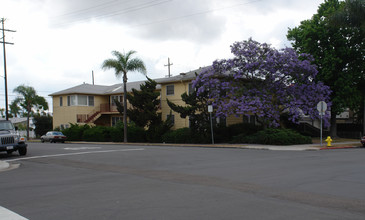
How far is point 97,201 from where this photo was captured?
7.48 m

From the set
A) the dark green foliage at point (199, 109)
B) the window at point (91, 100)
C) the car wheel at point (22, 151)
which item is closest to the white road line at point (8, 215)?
the car wheel at point (22, 151)

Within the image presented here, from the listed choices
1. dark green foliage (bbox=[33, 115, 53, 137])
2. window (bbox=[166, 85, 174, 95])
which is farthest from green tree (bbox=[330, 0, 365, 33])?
dark green foliage (bbox=[33, 115, 53, 137])

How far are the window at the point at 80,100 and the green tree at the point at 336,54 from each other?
1128 inches

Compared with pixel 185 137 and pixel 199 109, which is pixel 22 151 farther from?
pixel 199 109

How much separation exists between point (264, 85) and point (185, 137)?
846 cm

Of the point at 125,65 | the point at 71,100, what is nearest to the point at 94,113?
the point at 71,100

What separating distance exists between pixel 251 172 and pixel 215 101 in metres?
17.6

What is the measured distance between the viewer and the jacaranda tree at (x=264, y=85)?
27.2 metres

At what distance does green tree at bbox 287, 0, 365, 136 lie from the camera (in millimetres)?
31672

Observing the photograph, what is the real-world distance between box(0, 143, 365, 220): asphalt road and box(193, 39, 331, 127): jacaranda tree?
14.4 metres

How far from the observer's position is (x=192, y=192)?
27.4 ft

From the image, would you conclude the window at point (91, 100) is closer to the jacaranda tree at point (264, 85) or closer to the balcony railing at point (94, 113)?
the balcony railing at point (94, 113)

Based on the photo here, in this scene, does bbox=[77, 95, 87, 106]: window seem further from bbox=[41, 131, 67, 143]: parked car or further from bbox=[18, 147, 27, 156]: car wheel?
bbox=[18, 147, 27, 156]: car wheel

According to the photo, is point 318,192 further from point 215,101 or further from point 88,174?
point 215,101
